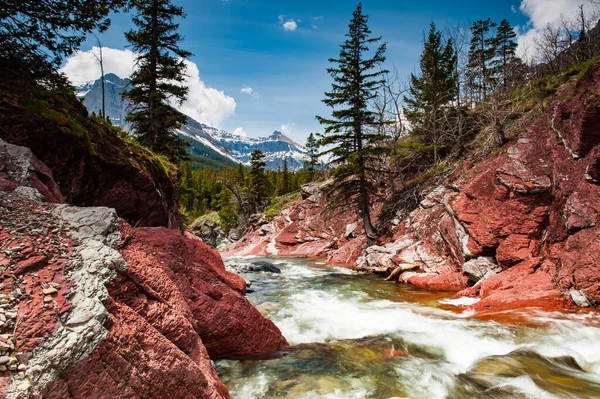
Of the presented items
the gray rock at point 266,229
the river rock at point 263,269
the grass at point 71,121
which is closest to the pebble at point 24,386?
the grass at point 71,121

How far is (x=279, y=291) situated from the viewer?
11953 millimetres

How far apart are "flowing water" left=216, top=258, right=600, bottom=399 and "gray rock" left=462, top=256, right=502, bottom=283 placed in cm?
216

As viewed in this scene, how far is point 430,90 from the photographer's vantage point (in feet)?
84.2

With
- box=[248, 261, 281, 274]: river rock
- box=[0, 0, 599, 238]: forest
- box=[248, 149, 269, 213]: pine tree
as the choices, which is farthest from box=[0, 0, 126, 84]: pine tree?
box=[248, 149, 269, 213]: pine tree

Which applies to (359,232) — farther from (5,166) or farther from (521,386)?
(5,166)

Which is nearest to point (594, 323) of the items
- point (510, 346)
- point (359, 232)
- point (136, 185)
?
point (510, 346)

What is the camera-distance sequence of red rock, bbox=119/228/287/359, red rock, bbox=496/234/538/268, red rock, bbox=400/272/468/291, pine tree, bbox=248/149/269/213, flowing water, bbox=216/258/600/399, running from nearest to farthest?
1. red rock, bbox=119/228/287/359
2. flowing water, bbox=216/258/600/399
3. red rock, bbox=496/234/538/268
4. red rock, bbox=400/272/468/291
5. pine tree, bbox=248/149/269/213

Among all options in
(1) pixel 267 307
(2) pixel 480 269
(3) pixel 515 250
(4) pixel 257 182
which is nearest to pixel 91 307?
(1) pixel 267 307

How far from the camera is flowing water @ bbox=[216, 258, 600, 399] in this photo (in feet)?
15.8

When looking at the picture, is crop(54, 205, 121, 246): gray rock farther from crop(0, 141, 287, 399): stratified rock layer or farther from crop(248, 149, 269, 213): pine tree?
crop(248, 149, 269, 213): pine tree

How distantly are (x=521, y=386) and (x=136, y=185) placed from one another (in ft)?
30.6

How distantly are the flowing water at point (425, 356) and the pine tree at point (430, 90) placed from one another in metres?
19.6

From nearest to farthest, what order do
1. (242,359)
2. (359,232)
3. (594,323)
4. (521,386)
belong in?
1. (521,386)
2. (242,359)
3. (594,323)
4. (359,232)

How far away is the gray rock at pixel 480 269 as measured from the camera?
1057 centimetres
